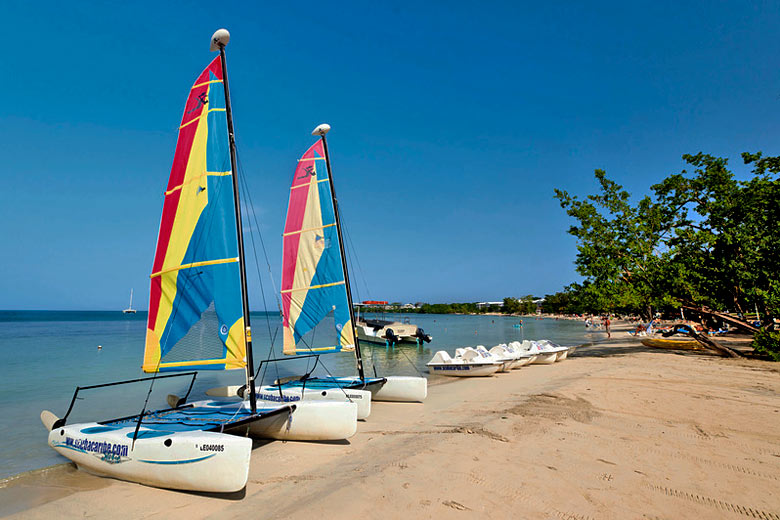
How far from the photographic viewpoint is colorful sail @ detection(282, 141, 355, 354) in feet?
37.3

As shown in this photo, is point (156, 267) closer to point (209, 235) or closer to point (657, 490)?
point (209, 235)

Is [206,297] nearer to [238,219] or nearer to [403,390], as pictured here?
[238,219]

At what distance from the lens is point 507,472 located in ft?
18.1

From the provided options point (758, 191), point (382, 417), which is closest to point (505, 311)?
point (758, 191)

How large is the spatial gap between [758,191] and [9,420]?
28.6 m

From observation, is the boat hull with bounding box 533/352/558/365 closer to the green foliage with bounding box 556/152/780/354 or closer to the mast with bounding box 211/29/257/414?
the green foliage with bounding box 556/152/780/354

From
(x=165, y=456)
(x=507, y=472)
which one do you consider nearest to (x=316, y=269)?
Result: (x=165, y=456)

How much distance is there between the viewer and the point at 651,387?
11680 mm

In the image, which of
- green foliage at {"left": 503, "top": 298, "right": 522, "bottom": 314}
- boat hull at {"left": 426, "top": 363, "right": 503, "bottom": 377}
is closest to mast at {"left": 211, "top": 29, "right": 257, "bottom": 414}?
boat hull at {"left": 426, "top": 363, "right": 503, "bottom": 377}

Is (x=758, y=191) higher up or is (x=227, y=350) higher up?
(x=758, y=191)

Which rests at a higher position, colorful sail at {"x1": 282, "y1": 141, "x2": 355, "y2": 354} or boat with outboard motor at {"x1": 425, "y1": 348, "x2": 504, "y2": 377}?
colorful sail at {"x1": 282, "y1": 141, "x2": 355, "y2": 354}

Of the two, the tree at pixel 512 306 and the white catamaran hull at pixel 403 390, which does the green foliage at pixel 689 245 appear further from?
the tree at pixel 512 306

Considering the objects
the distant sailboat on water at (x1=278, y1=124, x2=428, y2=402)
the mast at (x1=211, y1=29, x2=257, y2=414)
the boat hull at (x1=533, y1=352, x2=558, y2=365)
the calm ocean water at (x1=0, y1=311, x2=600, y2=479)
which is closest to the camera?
the mast at (x1=211, y1=29, x2=257, y2=414)

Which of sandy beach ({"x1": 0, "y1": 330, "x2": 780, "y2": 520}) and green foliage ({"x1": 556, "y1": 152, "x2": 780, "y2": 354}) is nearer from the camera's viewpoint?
sandy beach ({"x1": 0, "y1": 330, "x2": 780, "y2": 520})
